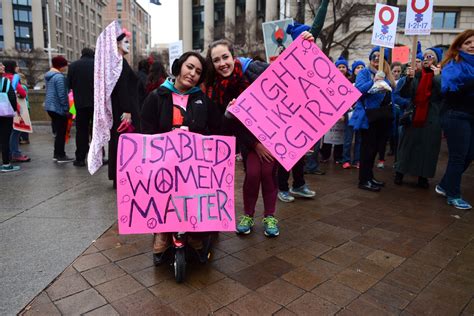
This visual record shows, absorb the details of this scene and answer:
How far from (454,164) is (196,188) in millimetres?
3310

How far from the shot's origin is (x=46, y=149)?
8.40m

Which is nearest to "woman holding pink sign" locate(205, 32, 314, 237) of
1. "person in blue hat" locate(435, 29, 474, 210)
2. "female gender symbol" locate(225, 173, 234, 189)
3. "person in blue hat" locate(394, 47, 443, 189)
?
"female gender symbol" locate(225, 173, 234, 189)

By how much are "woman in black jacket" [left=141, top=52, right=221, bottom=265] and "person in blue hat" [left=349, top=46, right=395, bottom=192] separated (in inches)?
111

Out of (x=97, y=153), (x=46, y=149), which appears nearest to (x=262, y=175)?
(x=97, y=153)

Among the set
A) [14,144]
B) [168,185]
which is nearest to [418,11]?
[168,185]

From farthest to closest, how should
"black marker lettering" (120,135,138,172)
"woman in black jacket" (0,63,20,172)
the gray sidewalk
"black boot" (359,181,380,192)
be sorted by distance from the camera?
"woman in black jacket" (0,63,20,172), "black boot" (359,181,380,192), the gray sidewalk, "black marker lettering" (120,135,138,172)

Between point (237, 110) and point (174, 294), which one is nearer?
point (174, 294)

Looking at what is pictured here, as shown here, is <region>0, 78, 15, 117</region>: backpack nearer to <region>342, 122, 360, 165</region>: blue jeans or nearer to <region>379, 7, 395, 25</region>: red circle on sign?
<region>342, 122, 360, 165</region>: blue jeans

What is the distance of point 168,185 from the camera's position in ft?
8.33

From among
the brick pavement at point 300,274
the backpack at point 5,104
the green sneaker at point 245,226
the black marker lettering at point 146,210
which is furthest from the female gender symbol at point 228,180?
the backpack at point 5,104

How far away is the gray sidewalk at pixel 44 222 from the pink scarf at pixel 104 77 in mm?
608

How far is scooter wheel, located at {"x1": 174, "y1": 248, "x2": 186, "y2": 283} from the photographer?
8.29ft

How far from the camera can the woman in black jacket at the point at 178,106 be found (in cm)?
274

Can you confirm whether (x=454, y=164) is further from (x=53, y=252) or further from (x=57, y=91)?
(x=57, y=91)
